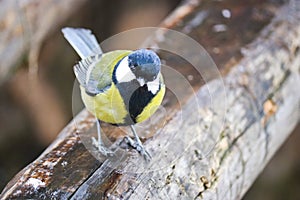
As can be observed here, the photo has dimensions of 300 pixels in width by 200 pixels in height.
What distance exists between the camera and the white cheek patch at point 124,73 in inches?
60.1

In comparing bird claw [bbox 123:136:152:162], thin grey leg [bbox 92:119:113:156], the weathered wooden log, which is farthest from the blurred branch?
bird claw [bbox 123:136:152:162]

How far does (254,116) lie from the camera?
192 cm

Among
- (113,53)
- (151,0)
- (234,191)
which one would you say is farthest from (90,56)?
(151,0)

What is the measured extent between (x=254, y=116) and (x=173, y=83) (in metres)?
0.28

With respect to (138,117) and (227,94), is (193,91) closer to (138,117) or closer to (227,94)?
(227,94)

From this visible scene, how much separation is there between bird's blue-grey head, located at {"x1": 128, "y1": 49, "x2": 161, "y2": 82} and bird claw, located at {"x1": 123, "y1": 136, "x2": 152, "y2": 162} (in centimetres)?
22

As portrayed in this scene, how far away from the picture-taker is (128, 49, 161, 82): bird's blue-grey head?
58.9 inches

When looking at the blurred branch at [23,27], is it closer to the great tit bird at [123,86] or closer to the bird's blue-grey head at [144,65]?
the great tit bird at [123,86]

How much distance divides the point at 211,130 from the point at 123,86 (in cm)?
35

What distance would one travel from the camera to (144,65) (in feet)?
4.91

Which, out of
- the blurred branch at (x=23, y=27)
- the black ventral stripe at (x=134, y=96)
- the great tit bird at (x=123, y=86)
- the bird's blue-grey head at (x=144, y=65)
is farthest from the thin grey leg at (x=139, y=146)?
the blurred branch at (x=23, y=27)

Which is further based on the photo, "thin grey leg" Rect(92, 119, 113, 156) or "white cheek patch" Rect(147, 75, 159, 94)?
"thin grey leg" Rect(92, 119, 113, 156)

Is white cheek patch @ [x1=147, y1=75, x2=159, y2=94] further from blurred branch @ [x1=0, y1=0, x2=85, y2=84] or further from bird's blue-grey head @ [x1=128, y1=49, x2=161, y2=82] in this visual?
blurred branch @ [x1=0, y1=0, x2=85, y2=84]

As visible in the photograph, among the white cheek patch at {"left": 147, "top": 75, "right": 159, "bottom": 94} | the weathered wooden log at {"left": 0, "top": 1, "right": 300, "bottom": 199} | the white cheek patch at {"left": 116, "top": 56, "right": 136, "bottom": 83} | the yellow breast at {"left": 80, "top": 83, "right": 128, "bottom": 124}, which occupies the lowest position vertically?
the weathered wooden log at {"left": 0, "top": 1, "right": 300, "bottom": 199}
